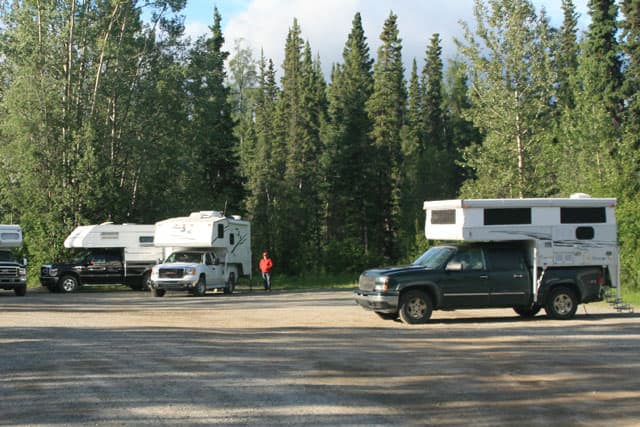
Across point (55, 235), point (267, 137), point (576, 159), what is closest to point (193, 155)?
point (55, 235)

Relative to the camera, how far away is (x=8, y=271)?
3070cm

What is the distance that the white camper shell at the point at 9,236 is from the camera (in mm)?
31672

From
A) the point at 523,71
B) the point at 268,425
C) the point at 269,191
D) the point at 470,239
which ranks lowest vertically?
the point at 268,425

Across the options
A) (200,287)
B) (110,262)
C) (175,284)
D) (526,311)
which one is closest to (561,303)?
(526,311)

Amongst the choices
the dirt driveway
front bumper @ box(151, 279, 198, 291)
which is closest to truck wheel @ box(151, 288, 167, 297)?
front bumper @ box(151, 279, 198, 291)

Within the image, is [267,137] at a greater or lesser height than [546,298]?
greater

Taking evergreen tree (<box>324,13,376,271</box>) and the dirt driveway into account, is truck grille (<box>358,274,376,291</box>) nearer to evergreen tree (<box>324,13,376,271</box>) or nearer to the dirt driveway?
the dirt driveway

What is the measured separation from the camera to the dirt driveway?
8.78 meters

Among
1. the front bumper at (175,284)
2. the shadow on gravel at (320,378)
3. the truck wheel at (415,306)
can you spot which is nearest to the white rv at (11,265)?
the front bumper at (175,284)

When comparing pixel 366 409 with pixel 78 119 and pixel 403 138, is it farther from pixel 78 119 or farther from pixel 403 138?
pixel 403 138

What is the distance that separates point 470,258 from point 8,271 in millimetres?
19651

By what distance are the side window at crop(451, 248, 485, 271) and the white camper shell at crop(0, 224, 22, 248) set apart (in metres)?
20.3

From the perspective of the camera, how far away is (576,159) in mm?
47062

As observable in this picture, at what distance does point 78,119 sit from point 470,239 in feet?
94.9
